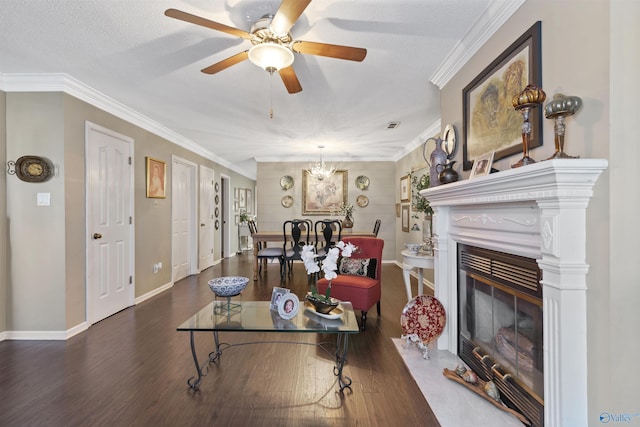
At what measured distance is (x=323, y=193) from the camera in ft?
23.0

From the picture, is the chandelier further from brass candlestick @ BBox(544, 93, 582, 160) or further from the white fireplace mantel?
brass candlestick @ BBox(544, 93, 582, 160)

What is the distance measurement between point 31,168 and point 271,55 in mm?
2627

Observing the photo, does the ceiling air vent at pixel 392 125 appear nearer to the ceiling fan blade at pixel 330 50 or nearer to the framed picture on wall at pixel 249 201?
the ceiling fan blade at pixel 330 50

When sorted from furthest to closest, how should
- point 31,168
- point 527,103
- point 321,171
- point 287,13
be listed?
point 321,171 < point 31,168 < point 287,13 < point 527,103

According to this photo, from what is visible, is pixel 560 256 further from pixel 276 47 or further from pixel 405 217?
pixel 405 217

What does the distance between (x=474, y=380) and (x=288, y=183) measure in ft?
18.3

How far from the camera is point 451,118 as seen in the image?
2633 millimetres

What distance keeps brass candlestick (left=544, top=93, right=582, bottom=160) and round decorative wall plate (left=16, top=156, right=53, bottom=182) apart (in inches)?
152

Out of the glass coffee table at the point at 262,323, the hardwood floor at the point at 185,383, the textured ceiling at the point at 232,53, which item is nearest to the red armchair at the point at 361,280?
the hardwood floor at the point at 185,383

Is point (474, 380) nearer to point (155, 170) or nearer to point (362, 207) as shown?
point (155, 170)

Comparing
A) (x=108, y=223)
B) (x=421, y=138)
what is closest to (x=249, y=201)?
(x=421, y=138)

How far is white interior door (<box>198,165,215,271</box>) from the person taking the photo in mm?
6031

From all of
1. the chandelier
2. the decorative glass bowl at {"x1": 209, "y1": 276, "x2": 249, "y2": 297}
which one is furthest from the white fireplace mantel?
the chandelier

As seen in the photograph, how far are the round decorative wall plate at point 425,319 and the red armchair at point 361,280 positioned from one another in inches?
22.9
